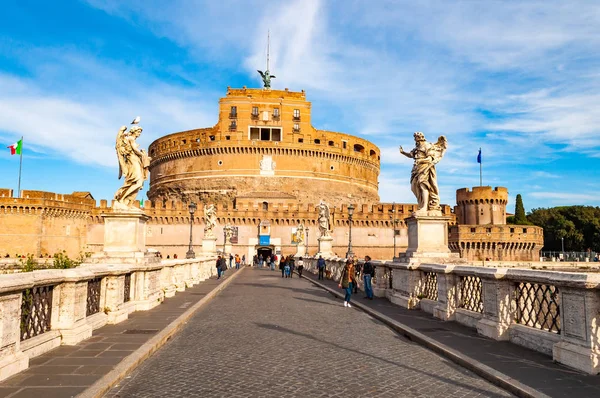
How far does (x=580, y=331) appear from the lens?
5344mm

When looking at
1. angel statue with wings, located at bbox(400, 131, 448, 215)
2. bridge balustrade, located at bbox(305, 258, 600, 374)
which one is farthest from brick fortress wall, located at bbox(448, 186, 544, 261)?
bridge balustrade, located at bbox(305, 258, 600, 374)

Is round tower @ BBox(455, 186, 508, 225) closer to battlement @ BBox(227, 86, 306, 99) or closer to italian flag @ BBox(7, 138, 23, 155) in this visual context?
battlement @ BBox(227, 86, 306, 99)

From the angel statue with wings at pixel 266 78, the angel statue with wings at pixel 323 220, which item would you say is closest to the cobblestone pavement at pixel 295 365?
the angel statue with wings at pixel 323 220

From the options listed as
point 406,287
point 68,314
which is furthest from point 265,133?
point 68,314

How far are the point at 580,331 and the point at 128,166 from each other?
29.3ft

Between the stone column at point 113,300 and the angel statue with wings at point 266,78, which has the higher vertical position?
the angel statue with wings at point 266,78

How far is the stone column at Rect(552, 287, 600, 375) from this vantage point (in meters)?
5.17

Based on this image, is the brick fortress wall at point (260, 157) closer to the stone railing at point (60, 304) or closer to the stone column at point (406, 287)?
the stone column at point (406, 287)

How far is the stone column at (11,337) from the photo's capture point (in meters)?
4.85

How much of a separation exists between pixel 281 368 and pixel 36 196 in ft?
183

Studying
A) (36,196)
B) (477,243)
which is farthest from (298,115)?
(36,196)

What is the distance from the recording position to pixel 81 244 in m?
59.1

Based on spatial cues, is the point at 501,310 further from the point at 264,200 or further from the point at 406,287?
the point at 264,200

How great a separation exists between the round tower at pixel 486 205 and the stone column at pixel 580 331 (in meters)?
66.0
